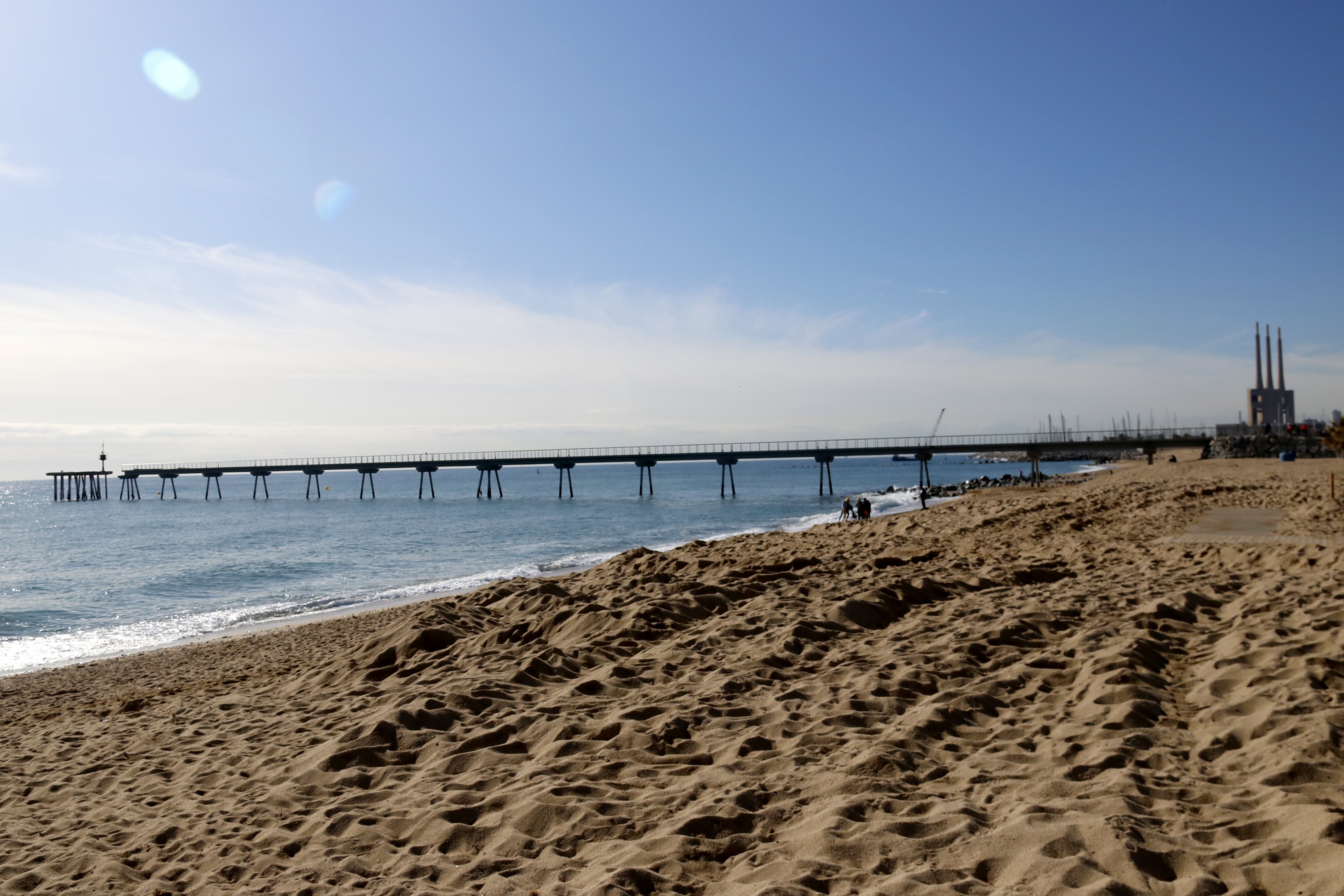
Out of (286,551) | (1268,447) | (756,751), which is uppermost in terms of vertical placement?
(1268,447)

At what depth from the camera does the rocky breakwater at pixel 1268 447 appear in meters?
54.4

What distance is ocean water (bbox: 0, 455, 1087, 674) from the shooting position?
17.7m

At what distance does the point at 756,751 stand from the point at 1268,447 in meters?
70.9

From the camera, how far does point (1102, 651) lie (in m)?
5.70

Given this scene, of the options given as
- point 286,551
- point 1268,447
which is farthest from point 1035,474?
point 286,551

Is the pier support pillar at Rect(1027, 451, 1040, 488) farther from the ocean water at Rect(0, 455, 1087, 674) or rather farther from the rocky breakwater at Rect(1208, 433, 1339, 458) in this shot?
the rocky breakwater at Rect(1208, 433, 1339, 458)

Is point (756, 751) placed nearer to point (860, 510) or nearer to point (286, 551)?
point (860, 510)

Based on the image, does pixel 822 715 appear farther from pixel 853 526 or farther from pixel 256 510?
pixel 256 510

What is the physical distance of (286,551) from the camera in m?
32.5

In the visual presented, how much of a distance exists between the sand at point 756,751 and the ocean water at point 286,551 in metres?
9.98

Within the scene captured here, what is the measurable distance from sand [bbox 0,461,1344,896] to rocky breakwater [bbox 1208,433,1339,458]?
193 feet

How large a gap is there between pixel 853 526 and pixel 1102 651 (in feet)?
54.8

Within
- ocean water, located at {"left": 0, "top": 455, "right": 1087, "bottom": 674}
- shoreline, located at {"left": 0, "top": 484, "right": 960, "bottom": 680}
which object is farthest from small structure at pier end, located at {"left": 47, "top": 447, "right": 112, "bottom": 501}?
shoreline, located at {"left": 0, "top": 484, "right": 960, "bottom": 680}

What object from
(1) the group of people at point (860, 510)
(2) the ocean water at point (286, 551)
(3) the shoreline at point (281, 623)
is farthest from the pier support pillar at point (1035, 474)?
(3) the shoreline at point (281, 623)
